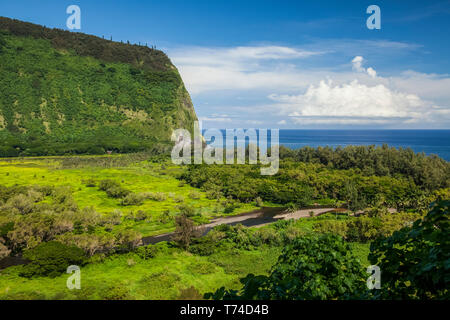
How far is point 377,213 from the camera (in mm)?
39188

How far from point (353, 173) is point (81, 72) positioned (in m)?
137

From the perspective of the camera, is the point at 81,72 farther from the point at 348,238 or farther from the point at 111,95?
the point at 348,238

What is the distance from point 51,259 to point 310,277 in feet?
67.4

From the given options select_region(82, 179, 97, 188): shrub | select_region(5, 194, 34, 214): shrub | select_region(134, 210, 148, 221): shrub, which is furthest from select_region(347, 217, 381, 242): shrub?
select_region(82, 179, 97, 188): shrub

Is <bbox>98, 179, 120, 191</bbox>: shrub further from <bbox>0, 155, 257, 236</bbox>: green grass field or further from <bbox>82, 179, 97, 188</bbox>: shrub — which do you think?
<bbox>82, 179, 97, 188</bbox>: shrub

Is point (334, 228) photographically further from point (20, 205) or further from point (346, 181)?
point (20, 205)

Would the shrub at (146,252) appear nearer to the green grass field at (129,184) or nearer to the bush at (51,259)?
the bush at (51,259)

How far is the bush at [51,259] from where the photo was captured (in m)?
21.9

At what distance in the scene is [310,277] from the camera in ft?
28.7

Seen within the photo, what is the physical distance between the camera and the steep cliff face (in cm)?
11562

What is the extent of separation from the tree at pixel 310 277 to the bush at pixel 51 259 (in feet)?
60.0

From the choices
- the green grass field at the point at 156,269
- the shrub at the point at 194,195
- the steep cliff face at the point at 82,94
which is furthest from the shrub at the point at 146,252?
the steep cliff face at the point at 82,94

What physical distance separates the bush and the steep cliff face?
7903cm

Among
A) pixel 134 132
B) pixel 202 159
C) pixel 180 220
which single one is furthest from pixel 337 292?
pixel 134 132
